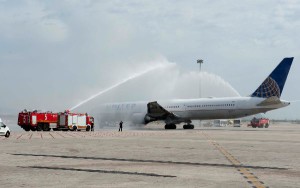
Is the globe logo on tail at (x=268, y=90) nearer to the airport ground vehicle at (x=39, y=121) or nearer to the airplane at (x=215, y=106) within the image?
the airplane at (x=215, y=106)

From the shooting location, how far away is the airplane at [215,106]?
6744 cm

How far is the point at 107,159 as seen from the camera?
65.3ft

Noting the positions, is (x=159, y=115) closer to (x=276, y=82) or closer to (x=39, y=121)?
(x=276, y=82)

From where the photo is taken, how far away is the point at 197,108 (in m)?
72.4

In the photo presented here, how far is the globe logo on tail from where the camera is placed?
68.8 meters

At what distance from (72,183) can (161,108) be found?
61.3m

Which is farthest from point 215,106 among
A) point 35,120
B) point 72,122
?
point 35,120

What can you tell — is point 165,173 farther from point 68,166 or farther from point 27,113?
point 27,113

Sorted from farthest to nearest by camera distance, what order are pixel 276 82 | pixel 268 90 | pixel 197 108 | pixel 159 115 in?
pixel 159 115 < pixel 197 108 < pixel 276 82 < pixel 268 90

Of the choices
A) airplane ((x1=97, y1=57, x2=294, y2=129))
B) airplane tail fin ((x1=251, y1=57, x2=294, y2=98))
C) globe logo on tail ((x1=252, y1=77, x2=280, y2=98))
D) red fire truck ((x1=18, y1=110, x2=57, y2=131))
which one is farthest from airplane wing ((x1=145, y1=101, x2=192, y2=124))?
red fire truck ((x1=18, y1=110, x2=57, y2=131))

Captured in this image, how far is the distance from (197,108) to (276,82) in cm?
1323

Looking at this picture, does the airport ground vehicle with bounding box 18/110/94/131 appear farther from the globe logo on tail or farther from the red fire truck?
the globe logo on tail

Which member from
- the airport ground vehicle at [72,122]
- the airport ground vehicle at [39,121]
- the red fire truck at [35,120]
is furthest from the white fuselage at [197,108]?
the red fire truck at [35,120]

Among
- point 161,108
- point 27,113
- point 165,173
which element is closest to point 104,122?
point 161,108
